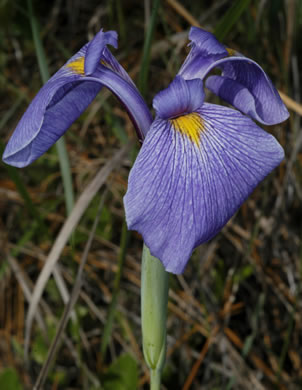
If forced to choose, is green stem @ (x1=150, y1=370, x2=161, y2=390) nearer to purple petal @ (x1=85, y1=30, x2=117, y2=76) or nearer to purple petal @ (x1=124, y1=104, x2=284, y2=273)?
purple petal @ (x1=124, y1=104, x2=284, y2=273)

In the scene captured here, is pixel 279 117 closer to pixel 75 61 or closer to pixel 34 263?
pixel 75 61

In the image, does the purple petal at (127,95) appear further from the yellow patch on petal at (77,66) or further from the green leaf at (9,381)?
the green leaf at (9,381)

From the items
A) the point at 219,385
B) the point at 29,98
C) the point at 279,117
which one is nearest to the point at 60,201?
the point at 29,98

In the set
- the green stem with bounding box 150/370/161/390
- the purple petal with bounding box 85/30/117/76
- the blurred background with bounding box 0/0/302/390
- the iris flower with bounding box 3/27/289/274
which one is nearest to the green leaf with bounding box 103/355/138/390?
the blurred background with bounding box 0/0/302/390

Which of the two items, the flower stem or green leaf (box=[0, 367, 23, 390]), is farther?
green leaf (box=[0, 367, 23, 390])

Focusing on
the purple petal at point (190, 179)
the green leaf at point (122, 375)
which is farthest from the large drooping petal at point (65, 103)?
the green leaf at point (122, 375)

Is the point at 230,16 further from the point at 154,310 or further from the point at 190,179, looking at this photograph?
the point at 154,310
